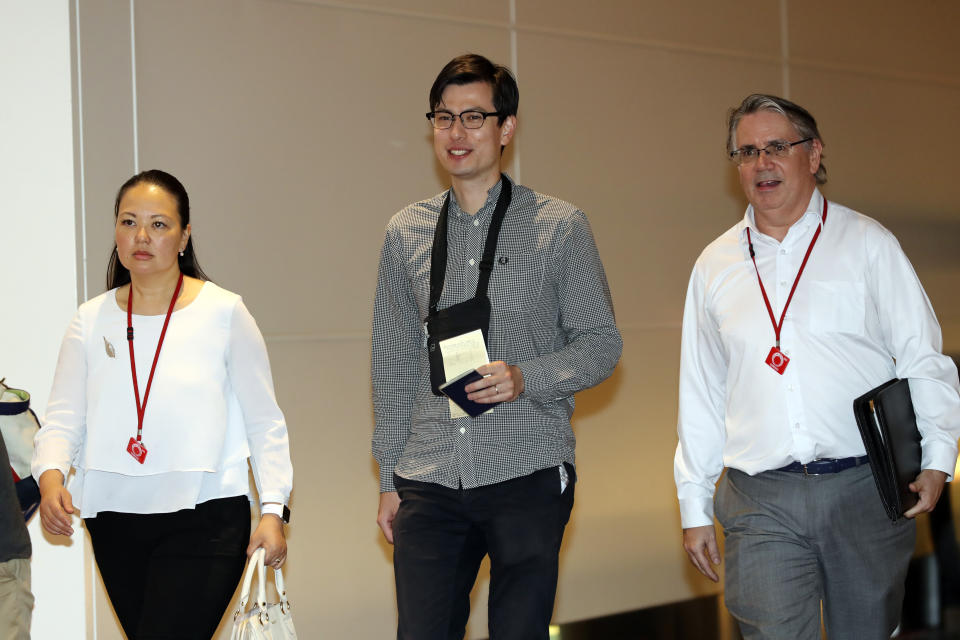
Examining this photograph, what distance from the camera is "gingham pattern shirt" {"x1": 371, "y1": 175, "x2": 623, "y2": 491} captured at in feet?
8.82

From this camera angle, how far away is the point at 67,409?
2816 mm

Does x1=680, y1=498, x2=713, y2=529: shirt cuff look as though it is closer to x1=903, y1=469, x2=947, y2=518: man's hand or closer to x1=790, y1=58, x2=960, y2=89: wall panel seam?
x1=903, y1=469, x2=947, y2=518: man's hand

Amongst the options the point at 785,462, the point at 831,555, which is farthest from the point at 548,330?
the point at 831,555

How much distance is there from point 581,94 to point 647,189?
2.15ft

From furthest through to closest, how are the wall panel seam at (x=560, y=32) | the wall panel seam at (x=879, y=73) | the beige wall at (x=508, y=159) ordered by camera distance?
the wall panel seam at (x=879, y=73) → the wall panel seam at (x=560, y=32) → the beige wall at (x=508, y=159)

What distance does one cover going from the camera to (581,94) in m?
5.39

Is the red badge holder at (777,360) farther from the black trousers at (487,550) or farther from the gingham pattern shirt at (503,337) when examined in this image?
the black trousers at (487,550)

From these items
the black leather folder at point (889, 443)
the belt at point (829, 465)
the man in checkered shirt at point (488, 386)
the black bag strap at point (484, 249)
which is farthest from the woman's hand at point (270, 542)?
the black leather folder at point (889, 443)

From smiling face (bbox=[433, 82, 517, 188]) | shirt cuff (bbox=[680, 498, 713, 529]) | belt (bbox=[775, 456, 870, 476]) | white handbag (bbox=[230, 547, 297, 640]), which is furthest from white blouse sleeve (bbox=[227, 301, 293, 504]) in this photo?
belt (bbox=[775, 456, 870, 476])

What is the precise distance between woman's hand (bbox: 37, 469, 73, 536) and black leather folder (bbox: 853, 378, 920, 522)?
206 centimetres

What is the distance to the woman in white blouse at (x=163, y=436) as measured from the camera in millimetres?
2676

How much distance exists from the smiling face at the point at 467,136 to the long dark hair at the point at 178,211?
0.76m

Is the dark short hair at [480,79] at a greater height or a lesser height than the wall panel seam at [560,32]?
lesser

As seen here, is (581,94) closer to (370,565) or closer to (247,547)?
(370,565)
